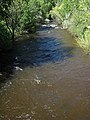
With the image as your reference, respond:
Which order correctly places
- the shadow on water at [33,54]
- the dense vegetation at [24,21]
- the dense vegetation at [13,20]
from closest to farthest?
the shadow on water at [33,54] → the dense vegetation at [13,20] → the dense vegetation at [24,21]

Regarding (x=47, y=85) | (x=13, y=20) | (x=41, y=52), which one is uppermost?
(x=13, y=20)

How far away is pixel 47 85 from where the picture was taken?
29.4 meters

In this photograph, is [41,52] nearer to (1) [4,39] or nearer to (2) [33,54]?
(2) [33,54]

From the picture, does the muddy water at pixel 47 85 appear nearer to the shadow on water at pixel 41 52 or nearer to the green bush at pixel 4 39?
the shadow on water at pixel 41 52

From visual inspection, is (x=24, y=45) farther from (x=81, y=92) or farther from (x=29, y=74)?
(x=81, y=92)

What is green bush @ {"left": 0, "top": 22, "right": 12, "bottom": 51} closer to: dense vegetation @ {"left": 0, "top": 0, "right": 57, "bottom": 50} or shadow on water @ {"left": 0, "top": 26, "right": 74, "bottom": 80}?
dense vegetation @ {"left": 0, "top": 0, "right": 57, "bottom": 50}

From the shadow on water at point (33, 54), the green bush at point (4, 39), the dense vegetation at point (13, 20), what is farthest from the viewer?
the dense vegetation at point (13, 20)

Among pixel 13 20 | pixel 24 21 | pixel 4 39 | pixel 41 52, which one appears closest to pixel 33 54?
pixel 41 52

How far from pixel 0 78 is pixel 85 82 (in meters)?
8.84

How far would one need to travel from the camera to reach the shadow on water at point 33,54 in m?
36.0

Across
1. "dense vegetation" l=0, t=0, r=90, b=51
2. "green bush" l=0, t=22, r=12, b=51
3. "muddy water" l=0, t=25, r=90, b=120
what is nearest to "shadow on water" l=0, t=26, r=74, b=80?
"muddy water" l=0, t=25, r=90, b=120

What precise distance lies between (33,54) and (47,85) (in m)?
12.9

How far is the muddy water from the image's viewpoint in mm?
23719

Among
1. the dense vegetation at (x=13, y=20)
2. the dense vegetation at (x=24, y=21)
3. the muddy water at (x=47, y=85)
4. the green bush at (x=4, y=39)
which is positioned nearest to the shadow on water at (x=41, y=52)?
the muddy water at (x=47, y=85)
